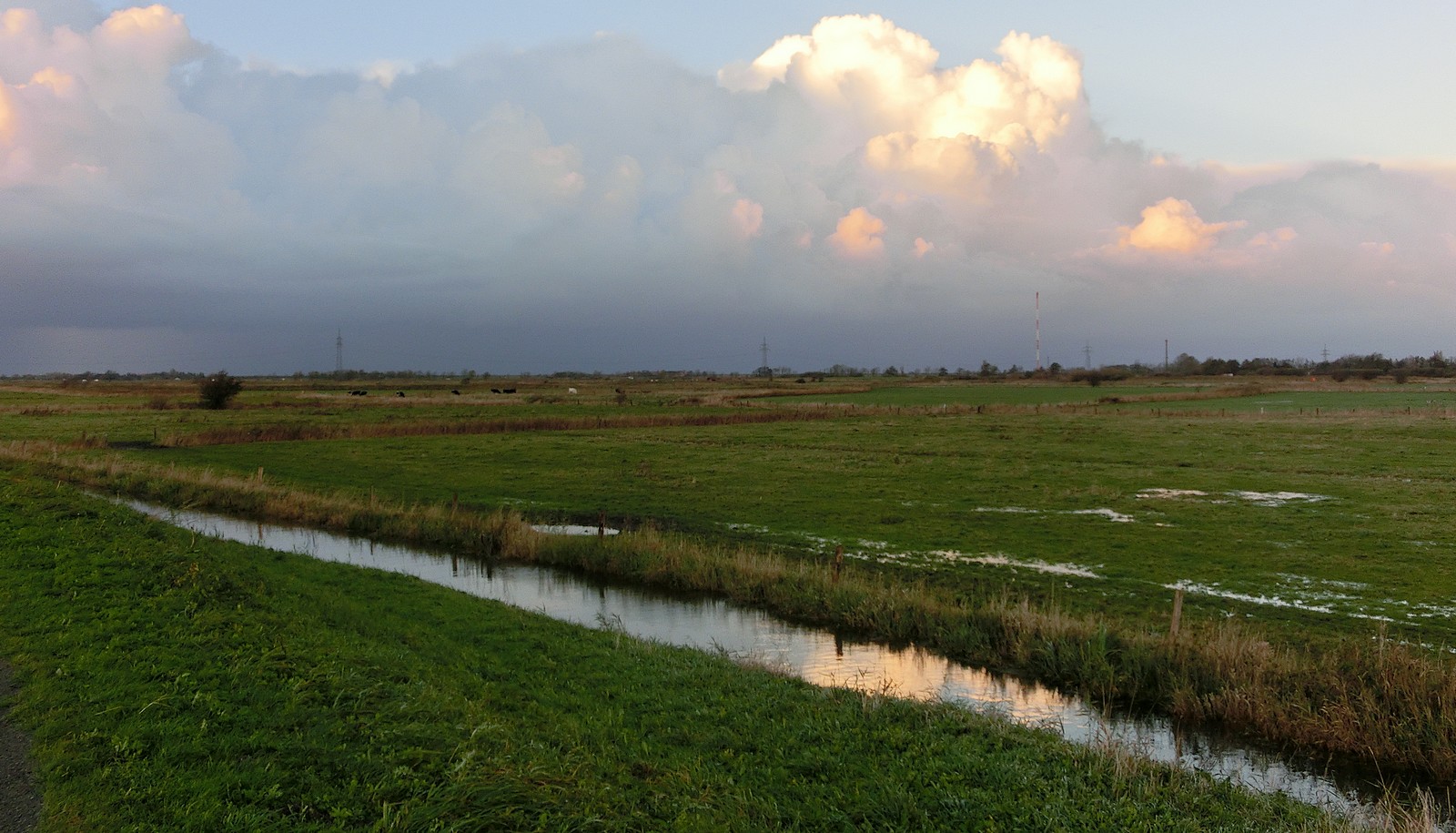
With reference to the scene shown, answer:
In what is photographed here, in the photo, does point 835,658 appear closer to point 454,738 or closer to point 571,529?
point 454,738

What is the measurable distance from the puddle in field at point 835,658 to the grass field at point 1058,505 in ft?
2.51

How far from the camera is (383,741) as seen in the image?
28.7 ft

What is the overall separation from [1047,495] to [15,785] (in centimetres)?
3734

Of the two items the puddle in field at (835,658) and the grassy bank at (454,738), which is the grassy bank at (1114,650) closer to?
the puddle in field at (835,658)

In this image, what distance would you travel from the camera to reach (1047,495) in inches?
1495

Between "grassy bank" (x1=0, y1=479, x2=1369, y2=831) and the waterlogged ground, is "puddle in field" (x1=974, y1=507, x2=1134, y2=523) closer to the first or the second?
the waterlogged ground

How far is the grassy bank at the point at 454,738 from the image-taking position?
7512 mm

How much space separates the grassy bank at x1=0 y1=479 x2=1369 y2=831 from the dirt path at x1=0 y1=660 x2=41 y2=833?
0.13 meters

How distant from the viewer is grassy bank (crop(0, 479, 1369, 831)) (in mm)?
7512

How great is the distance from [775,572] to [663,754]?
38.4 ft

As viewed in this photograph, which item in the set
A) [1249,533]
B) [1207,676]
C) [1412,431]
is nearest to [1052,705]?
[1207,676]

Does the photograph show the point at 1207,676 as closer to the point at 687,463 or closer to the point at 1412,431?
the point at 687,463

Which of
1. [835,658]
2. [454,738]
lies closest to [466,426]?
[835,658]

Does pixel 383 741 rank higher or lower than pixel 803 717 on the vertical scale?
higher
